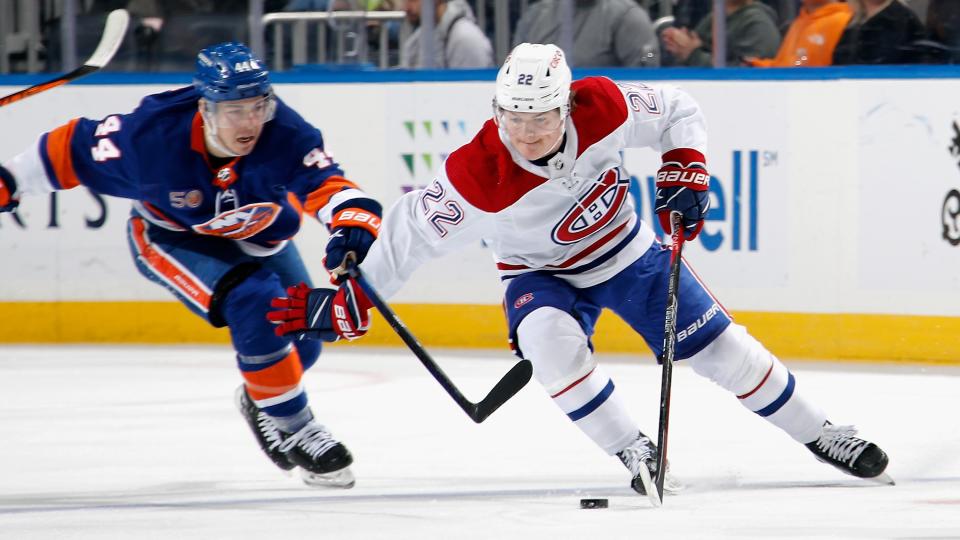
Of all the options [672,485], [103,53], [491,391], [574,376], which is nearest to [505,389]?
[491,391]

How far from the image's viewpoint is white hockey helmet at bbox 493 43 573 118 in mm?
3537

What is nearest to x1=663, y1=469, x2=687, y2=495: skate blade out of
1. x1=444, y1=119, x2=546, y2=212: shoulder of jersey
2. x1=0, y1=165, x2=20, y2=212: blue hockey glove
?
x1=444, y1=119, x2=546, y2=212: shoulder of jersey

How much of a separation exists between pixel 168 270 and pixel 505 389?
0.99 meters

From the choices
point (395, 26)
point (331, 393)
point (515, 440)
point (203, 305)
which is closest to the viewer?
point (203, 305)

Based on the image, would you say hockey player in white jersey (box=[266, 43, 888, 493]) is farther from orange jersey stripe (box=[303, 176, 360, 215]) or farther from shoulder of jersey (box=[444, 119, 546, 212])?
orange jersey stripe (box=[303, 176, 360, 215])

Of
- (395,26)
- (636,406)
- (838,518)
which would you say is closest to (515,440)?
(636,406)

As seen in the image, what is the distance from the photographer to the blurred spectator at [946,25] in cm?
606

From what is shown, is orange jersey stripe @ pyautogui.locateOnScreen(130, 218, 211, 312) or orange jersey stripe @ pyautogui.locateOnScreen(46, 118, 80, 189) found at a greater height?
orange jersey stripe @ pyautogui.locateOnScreen(46, 118, 80, 189)

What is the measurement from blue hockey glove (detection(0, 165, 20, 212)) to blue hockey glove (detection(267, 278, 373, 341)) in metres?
0.77

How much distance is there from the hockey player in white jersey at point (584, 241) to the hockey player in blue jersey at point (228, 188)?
0.99 feet

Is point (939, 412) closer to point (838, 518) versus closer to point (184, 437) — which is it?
point (838, 518)

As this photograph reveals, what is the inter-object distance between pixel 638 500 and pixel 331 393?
2.18m

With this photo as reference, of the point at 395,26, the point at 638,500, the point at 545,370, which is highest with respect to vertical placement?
the point at 395,26

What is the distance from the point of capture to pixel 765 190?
623 centimetres
